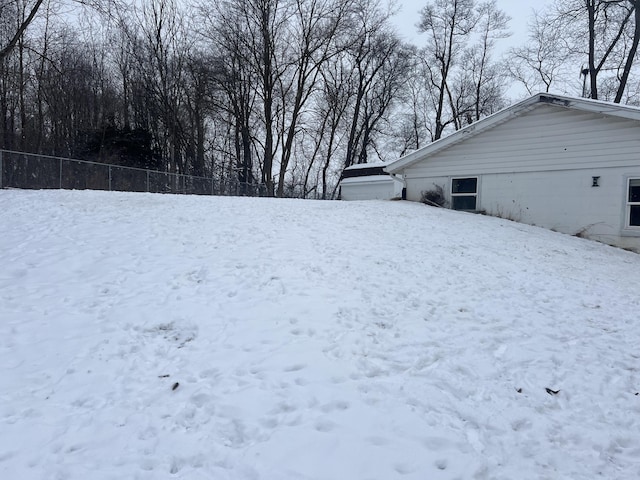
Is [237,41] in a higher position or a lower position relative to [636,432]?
higher

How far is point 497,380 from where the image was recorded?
3.76 meters

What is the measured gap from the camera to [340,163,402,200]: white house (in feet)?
76.5

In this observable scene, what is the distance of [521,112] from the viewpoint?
1257cm

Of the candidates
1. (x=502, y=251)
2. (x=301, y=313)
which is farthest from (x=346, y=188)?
(x=301, y=313)

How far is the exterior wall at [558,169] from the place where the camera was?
10.9 metres

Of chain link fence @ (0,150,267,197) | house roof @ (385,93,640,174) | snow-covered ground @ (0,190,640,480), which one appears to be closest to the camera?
snow-covered ground @ (0,190,640,480)

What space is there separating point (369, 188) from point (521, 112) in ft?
41.3

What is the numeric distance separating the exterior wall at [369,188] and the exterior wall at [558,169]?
875 centimetres

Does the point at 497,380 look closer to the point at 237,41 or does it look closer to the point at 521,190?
the point at 521,190

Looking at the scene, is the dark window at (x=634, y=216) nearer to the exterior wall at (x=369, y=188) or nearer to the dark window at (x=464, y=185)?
the dark window at (x=464, y=185)

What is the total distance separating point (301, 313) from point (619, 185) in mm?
10884

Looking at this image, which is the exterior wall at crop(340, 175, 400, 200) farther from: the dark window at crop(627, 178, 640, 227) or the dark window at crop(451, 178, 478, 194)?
the dark window at crop(627, 178, 640, 227)

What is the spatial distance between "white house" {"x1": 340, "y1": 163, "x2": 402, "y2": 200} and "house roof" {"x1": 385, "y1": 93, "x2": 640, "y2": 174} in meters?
7.30

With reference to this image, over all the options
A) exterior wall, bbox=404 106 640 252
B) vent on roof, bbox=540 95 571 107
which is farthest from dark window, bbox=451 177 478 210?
vent on roof, bbox=540 95 571 107
